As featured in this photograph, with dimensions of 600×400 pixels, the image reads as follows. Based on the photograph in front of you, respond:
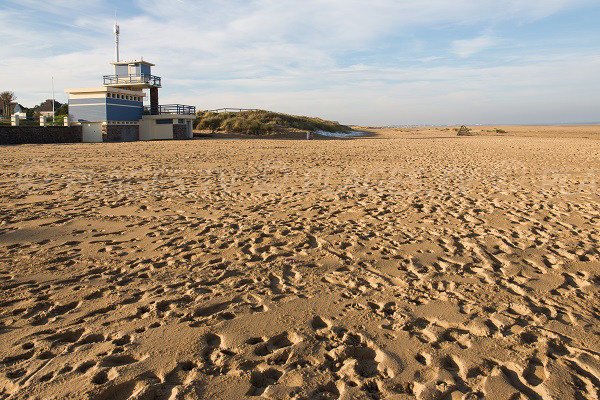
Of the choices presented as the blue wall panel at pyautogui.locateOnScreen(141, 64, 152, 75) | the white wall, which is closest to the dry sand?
the white wall

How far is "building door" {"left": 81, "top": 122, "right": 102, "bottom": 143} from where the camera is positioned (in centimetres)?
3328

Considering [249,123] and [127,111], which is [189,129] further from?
[249,123]

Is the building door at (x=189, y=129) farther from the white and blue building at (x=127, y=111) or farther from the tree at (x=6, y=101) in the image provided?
the tree at (x=6, y=101)

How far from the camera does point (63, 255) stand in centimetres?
502

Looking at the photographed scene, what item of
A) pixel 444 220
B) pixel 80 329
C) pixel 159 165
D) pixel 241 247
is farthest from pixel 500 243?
pixel 159 165

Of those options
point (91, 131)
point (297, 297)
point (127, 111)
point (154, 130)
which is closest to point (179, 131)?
point (154, 130)

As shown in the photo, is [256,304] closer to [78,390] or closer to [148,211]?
[78,390]

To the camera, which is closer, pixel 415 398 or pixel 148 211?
pixel 415 398

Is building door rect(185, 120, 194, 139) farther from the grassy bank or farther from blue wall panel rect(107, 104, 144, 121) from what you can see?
the grassy bank

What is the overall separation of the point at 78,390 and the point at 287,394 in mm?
1273


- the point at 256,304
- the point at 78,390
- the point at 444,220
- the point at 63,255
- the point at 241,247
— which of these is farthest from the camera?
the point at 444,220

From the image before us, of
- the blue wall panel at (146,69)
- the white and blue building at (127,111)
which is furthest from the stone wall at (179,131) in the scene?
the blue wall panel at (146,69)

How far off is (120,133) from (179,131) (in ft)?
15.6

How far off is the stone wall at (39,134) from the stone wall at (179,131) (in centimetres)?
717
